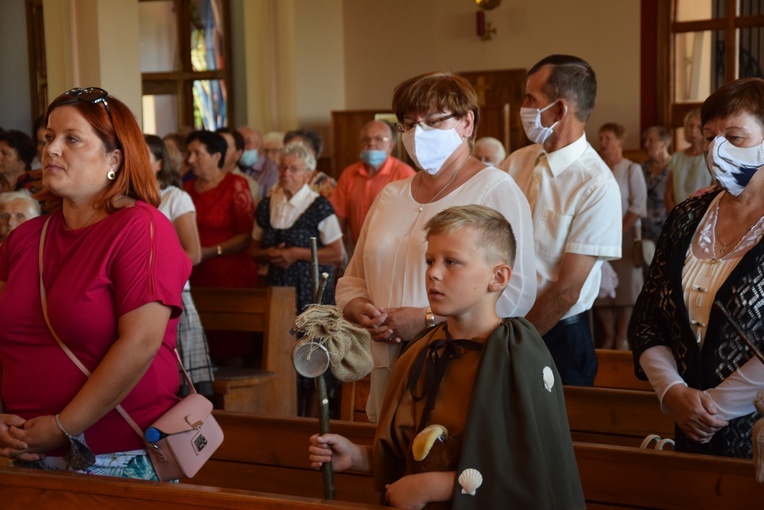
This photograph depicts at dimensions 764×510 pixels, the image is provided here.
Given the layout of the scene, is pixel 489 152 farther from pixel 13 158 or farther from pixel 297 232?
pixel 13 158

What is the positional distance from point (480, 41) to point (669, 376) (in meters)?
9.56

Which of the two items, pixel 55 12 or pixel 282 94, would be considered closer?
pixel 55 12

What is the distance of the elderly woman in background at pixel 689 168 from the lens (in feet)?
25.5

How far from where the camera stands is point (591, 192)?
3.12m

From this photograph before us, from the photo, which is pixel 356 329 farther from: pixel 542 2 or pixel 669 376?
pixel 542 2

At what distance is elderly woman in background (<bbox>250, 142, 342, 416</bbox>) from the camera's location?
5.52 meters

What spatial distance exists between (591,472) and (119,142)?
1414 mm

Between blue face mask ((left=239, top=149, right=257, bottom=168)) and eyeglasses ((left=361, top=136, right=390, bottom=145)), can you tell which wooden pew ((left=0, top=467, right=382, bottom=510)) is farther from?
blue face mask ((left=239, top=149, right=257, bottom=168))

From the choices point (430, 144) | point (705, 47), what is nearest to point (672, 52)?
point (705, 47)

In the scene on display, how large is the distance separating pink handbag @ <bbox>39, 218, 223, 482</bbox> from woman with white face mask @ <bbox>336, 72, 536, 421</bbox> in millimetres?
497

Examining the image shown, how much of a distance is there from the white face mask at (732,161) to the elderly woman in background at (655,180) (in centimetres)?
572

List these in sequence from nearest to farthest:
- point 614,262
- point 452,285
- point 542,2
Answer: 1. point 452,285
2. point 614,262
3. point 542,2

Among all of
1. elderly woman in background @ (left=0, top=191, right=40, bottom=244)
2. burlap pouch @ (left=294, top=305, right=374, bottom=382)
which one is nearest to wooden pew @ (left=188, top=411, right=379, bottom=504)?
burlap pouch @ (left=294, top=305, right=374, bottom=382)

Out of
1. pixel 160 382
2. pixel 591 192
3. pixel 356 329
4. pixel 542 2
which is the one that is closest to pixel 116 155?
pixel 160 382
